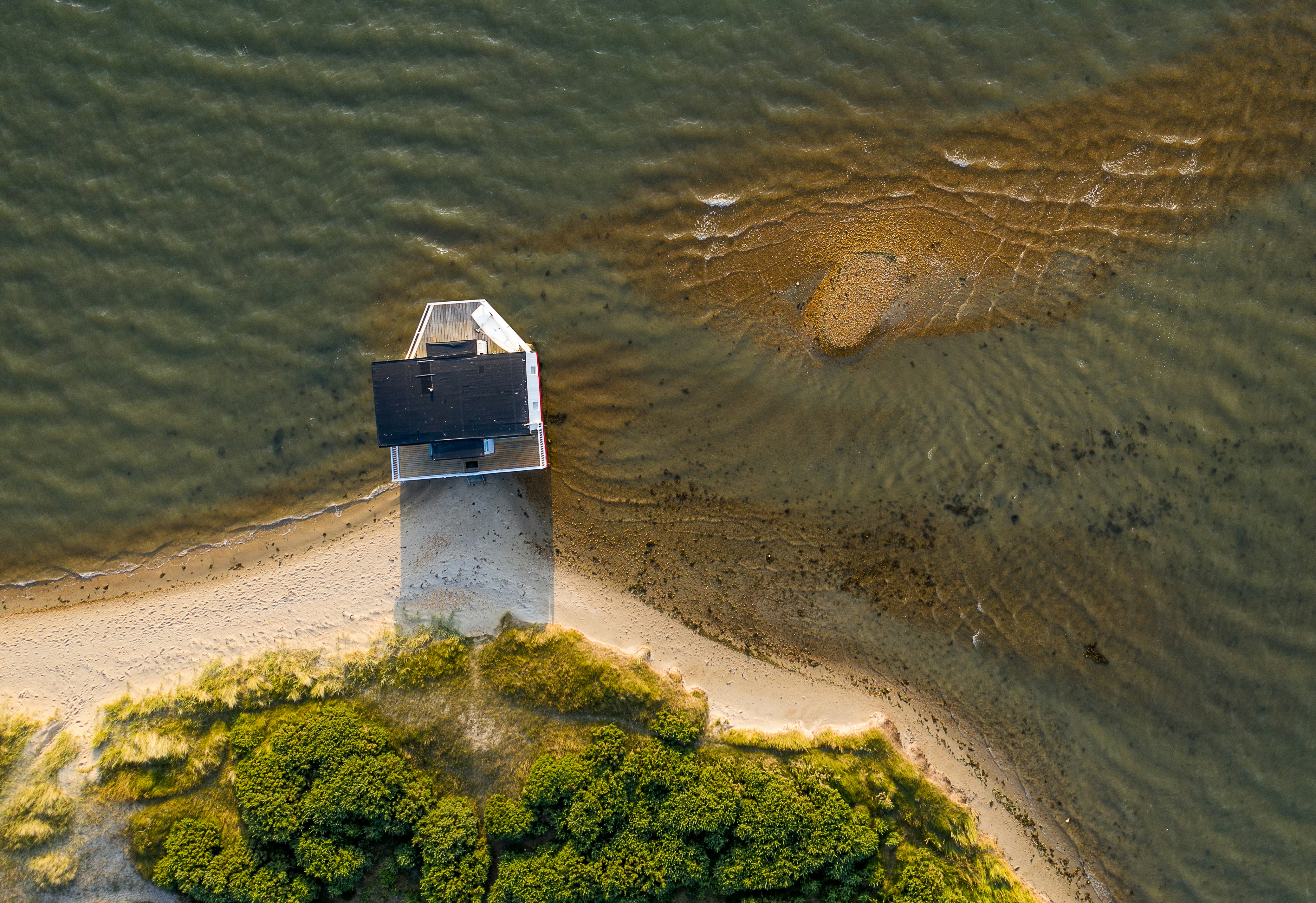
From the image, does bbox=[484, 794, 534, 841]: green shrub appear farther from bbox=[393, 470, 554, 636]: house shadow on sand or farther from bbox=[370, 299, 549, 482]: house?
bbox=[370, 299, 549, 482]: house

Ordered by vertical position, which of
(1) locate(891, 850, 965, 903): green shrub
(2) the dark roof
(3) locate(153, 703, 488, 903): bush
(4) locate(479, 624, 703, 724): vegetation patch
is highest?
(2) the dark roof

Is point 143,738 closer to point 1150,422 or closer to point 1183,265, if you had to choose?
point 1150,422

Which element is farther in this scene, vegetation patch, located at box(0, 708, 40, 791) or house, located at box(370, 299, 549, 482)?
vegetation patch, located at box(0, 708, 40, 791)

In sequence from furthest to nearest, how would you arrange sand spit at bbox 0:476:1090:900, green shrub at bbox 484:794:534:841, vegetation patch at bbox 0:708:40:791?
sand spit at bbox 0:476:1090:900, vegetation patch at bbox 0:708:40:791, green shrub at bbox 484:794:534:841

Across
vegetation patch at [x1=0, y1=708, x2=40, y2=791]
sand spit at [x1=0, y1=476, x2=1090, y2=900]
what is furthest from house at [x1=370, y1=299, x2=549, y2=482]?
vegetation patch at [x1=0, y1=708, x2=40, y2=791]

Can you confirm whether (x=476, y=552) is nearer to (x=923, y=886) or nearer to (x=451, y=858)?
Answer: (x=451, y=858)

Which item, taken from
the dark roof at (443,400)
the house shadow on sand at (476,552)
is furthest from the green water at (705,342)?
the dark roof at (443,400)
